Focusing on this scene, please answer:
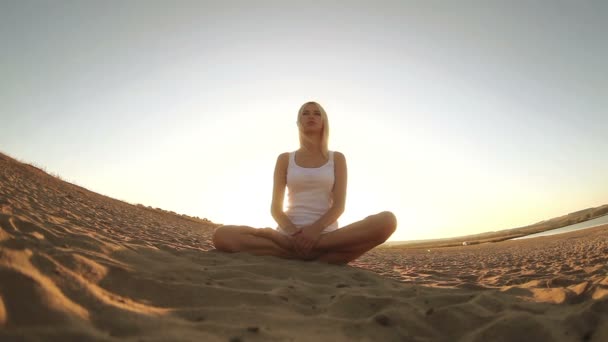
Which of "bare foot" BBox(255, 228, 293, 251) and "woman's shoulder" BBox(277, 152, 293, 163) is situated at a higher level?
"woman's shoulder" BBox(277, 152, 293, 163)

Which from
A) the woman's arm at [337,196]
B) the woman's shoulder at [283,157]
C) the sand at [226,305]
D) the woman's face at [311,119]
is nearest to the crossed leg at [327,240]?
the woman's arm at [337,196]

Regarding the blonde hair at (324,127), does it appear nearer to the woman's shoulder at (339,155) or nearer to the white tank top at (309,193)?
the woman's shoulder at (339,155)

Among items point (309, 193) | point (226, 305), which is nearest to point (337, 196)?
point (309, 193)

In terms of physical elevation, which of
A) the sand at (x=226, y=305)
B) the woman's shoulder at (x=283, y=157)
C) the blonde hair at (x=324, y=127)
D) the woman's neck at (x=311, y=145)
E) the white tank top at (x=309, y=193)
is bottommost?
the sand at (x=226, y=305)

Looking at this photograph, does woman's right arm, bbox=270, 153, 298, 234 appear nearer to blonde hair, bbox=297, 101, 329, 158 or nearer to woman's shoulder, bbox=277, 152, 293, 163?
woman's shoulder, bbox=277, 152, 293, 163

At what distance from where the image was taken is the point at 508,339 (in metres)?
1.46

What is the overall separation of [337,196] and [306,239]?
66 cm

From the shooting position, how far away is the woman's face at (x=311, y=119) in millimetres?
4023

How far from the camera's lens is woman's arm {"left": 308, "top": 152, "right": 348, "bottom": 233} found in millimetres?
3303

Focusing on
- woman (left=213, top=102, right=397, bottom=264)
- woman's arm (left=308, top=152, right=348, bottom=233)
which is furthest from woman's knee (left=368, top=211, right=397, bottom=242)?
woman's arm (left=308, top=152, right=348, bottom=233)

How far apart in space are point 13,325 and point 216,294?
90 centimetres

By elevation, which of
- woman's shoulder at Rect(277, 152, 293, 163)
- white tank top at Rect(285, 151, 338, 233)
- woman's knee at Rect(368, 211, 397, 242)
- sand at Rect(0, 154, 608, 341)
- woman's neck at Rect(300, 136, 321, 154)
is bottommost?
sand at Rect(0, 154, 608, 341)

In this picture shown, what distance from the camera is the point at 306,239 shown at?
3244 mm

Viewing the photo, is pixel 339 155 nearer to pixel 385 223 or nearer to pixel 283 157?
pixel 283 157
